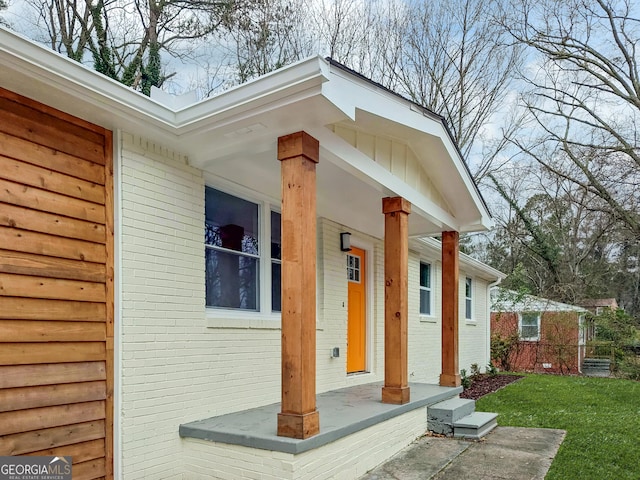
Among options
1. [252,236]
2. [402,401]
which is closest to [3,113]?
[252,236]

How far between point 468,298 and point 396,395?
28.4 ft

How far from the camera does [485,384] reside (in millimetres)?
11367

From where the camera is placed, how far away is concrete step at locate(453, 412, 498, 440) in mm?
5758

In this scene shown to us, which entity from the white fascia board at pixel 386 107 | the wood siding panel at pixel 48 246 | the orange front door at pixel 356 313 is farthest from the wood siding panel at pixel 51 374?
the orange front door at pixel 356 313

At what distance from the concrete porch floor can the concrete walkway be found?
1.38ft

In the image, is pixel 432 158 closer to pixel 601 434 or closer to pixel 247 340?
pixel 247 340

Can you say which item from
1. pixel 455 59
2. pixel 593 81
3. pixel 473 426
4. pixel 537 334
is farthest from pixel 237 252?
pixel 537 334

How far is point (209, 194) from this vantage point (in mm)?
4922

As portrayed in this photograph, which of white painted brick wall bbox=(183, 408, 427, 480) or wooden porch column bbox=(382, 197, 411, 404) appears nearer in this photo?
white painted brick wall bbox=(183, 408, 427, 480)

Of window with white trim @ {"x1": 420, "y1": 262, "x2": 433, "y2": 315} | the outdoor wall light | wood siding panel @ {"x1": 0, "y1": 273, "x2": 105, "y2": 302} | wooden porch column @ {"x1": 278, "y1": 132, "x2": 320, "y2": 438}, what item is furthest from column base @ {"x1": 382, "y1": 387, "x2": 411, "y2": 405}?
window with white trim @ {"x1": 420, "y1": 262, "x2": 433, "y2": 315}

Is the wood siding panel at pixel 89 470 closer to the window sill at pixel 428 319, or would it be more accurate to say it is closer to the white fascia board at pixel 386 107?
the white fascia board at pixel 386 107

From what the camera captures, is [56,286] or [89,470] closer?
[56,286]

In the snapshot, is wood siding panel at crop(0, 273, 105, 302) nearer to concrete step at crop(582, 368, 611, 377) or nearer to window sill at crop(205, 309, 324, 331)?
window sill at crop(205, 309, 324, 331)

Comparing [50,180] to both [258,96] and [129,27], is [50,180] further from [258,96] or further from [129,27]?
[129,27]
